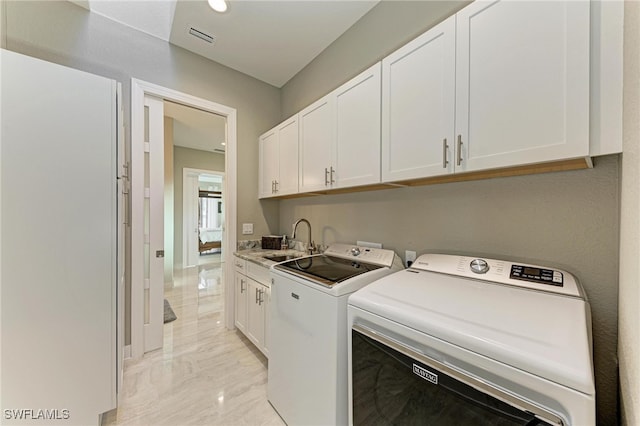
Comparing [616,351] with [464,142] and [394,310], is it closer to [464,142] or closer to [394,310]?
[394,310]

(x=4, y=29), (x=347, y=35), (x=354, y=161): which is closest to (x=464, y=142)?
(x=354, y=161)

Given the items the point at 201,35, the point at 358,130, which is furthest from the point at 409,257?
the point at 201,35

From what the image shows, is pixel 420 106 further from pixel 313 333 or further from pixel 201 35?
pixel 201 35

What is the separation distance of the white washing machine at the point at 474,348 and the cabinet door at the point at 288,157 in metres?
1.42

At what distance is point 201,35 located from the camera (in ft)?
7.09

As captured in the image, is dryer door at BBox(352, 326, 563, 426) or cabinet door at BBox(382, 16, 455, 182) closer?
dryer door at BBox(352, 326, 563, 426)

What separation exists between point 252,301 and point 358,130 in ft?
5.66

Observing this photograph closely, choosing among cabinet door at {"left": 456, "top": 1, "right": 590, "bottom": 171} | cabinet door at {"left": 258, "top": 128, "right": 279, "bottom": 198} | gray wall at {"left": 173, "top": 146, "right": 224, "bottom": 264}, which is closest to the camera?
cabinet door at {"left": 456, "top": 1, "right": 590, "bottom": 171}

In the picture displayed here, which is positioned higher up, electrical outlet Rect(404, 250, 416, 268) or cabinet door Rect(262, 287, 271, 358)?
electrical outlet Rect(404, 250, 416, 268)

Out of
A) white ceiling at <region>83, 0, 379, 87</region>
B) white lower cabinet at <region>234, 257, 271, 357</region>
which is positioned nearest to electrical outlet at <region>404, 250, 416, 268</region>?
white lower cabinet at <region>234, 257, 271, 357</region>

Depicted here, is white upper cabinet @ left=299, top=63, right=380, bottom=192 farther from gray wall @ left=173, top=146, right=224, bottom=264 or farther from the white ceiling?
gray wall @ left=173, top=146, right=224, bottom=264

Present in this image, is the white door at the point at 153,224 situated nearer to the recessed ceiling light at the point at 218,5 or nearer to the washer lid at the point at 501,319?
the recessed ceiling light at the point at 218,5

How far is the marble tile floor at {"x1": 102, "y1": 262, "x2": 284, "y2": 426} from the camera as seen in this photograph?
1.48 m

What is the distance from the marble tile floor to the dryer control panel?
4.44ft
